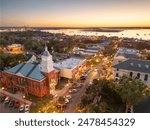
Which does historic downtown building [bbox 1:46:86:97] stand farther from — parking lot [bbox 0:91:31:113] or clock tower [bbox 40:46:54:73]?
parking lot [bbox 0:91:31:113]

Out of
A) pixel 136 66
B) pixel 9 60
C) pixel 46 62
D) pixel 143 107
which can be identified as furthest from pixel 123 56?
pixel 9 60

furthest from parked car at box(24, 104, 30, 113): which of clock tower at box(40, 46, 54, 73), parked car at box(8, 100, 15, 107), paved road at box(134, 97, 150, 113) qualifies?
paved road at box(134, 97, 150, 113)

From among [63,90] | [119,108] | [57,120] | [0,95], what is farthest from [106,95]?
[0,95]

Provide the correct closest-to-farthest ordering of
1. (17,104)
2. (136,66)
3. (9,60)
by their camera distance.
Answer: (17,104), (136,66), (9,60)

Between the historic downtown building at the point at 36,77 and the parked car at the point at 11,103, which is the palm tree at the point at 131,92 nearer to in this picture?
the historic downtown building at the point at 36,77

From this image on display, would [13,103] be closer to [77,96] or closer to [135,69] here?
[77,96]

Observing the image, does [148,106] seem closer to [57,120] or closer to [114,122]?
[114,122]
